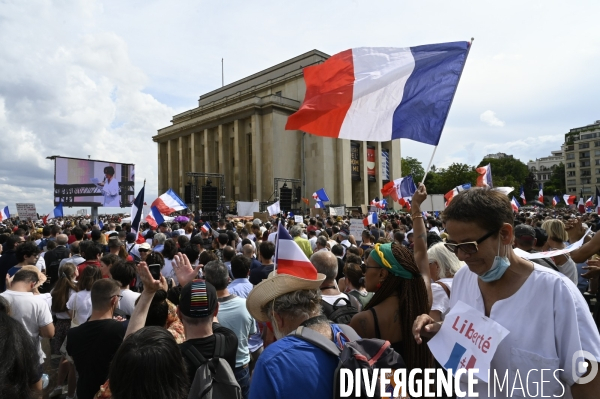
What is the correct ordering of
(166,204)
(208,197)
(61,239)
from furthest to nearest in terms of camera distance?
(208,197)
(166,204)
(61,239)

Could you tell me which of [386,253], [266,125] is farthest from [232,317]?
[266,125]

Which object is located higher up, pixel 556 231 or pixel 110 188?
pixel 110 188

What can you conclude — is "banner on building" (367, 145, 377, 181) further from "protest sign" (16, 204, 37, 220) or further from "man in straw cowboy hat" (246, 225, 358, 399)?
"man in straw cowboy hat" (246, 225, 358, 399)

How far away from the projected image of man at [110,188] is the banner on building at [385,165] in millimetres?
32933

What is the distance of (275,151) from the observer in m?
44.9

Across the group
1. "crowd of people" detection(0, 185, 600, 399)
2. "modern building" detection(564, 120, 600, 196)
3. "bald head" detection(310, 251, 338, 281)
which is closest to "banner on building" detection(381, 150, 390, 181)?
"crowd of people" detection(0, 185, 600, 399)

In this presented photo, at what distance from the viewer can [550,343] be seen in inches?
69.6

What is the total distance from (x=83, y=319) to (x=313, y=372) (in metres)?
3.97

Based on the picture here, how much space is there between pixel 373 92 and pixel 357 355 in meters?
3.91

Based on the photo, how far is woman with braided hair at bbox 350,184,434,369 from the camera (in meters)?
2.75

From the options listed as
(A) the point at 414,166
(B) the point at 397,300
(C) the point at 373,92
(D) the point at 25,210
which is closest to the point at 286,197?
(D) the point at 25,210

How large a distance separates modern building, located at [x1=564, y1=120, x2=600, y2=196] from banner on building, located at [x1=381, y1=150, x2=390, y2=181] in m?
63.9

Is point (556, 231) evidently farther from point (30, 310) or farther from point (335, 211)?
point (335, 211)

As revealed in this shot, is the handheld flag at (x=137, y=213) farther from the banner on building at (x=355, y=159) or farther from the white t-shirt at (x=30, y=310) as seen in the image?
the banner on building at (x=355, y=159)
